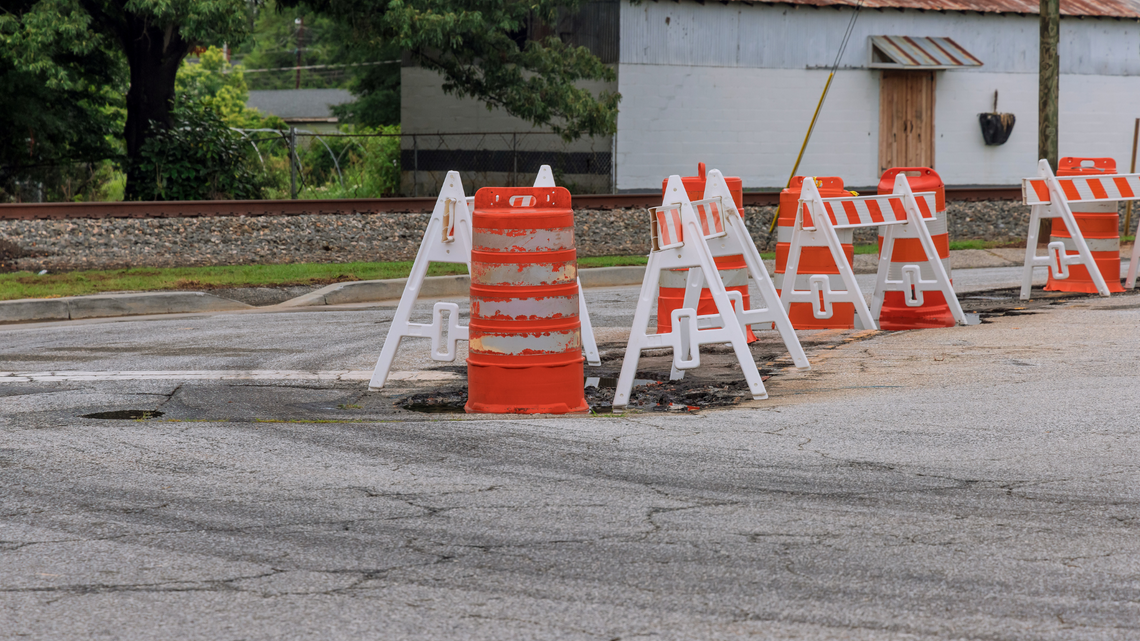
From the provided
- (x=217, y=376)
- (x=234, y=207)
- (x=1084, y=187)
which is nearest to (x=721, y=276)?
(x=217, y=376)

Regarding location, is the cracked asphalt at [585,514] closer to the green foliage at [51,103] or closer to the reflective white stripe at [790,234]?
the reflective white stripe at [790,234]

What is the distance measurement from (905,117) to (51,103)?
1662cm

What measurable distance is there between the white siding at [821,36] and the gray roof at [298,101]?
4213cm

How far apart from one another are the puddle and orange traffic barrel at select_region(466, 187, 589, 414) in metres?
1.89

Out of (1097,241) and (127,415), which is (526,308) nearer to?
(127,415)

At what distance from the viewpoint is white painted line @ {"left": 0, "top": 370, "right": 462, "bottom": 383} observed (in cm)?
838

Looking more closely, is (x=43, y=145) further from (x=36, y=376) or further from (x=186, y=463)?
(x=186, y=463)

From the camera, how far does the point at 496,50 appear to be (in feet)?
69.4

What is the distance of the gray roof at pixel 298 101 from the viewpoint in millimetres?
64481

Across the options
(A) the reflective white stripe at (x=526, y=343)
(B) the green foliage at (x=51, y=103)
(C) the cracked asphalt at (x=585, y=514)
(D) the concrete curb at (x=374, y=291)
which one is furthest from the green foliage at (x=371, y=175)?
(C) the cracked asphalt at (x=585, y=514)

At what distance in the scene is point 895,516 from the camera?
4.85 metres

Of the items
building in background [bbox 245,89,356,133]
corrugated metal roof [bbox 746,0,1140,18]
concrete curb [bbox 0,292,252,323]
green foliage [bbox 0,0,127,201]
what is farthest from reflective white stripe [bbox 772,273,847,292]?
building in background [bbox 245,89,356,133]

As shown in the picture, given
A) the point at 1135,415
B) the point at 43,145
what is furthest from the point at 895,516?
the point at 43,145

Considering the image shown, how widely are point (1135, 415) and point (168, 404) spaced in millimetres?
5521
